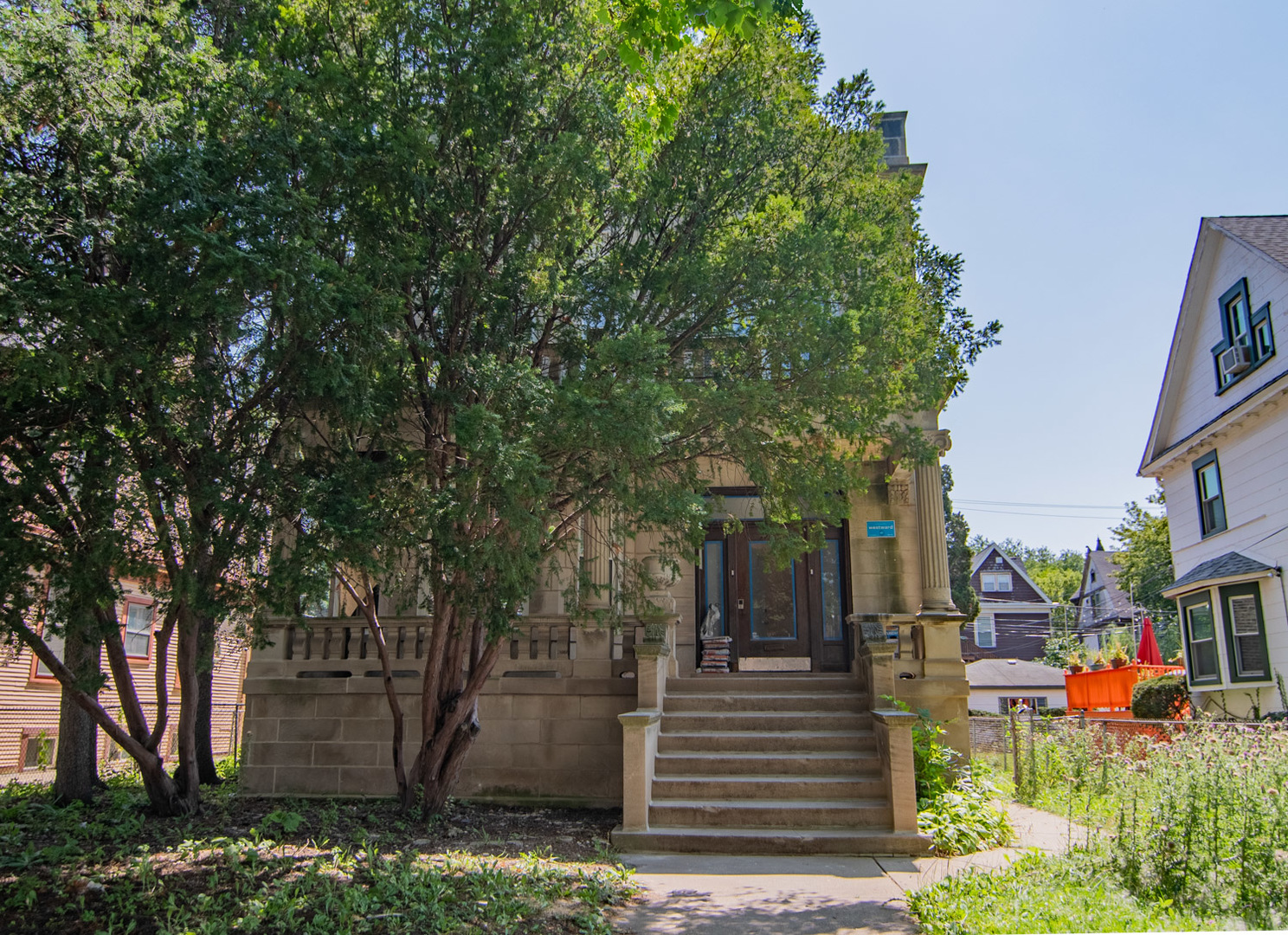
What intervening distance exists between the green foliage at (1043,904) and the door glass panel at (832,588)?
7279mm

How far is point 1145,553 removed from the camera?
36.2 meters

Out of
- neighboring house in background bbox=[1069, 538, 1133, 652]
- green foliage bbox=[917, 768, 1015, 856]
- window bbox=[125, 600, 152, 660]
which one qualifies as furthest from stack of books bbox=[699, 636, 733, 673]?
neighboring house in background bbox=[1069, 538, 1133, 652]

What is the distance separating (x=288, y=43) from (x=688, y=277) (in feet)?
12.7

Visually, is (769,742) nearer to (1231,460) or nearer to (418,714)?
(418,714)

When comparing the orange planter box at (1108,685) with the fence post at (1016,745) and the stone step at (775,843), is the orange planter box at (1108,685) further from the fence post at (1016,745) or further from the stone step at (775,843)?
the stone step at (775,843)

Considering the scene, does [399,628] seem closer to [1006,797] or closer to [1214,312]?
[1006,797]

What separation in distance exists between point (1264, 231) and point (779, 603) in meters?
13.0

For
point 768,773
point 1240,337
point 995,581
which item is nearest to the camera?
point 768,773

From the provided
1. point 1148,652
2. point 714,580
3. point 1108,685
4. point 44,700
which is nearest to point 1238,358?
point 1148,652

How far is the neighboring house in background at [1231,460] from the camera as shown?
1614 cm

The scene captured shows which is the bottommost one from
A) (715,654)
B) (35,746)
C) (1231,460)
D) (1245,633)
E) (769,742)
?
(35,746)

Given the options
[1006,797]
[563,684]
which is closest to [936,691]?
[1006,797]

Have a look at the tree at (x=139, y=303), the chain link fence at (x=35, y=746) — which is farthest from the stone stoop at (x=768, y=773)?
the chain link fence at (x=35, y=746)

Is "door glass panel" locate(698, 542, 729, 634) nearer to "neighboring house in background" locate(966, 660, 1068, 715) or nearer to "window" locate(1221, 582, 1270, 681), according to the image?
"window" locate(1221, 582, 1270, 681)
